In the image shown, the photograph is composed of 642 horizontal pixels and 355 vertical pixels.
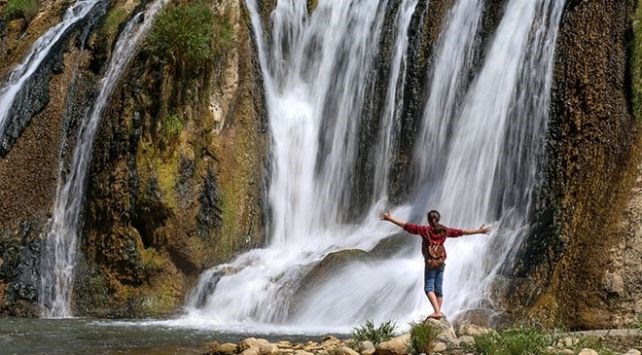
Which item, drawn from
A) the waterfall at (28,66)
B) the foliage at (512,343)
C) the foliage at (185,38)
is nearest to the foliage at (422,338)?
the foliage at (512,343)

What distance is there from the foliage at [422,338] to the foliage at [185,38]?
10.5 meters

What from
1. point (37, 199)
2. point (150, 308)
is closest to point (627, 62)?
point (150, 308)

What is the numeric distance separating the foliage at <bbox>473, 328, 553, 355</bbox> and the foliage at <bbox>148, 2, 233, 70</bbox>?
11.0m

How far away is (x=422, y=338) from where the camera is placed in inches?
394

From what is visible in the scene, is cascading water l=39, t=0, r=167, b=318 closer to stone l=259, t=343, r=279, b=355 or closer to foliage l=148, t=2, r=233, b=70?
foliage l=148, t=2, r=233, b=70

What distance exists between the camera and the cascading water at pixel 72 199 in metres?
18.2

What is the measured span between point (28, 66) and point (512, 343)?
1594 cm

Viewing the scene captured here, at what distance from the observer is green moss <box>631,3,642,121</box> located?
14.2 meters

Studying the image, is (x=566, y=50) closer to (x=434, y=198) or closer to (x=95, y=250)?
→ (x=434, y=198)

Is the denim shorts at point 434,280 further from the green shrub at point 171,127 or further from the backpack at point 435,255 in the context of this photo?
the green shrub at point 171,127

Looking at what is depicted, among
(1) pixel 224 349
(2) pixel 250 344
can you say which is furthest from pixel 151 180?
(2) pixel 250 344

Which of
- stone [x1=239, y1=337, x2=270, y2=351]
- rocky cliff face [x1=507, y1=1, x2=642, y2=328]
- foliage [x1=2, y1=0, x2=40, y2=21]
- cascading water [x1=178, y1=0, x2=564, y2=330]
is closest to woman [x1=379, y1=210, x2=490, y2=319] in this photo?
stone [x1=239, y1=337, x2=270, y2=351]

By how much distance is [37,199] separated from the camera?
19.5 m

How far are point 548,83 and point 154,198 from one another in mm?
7669
